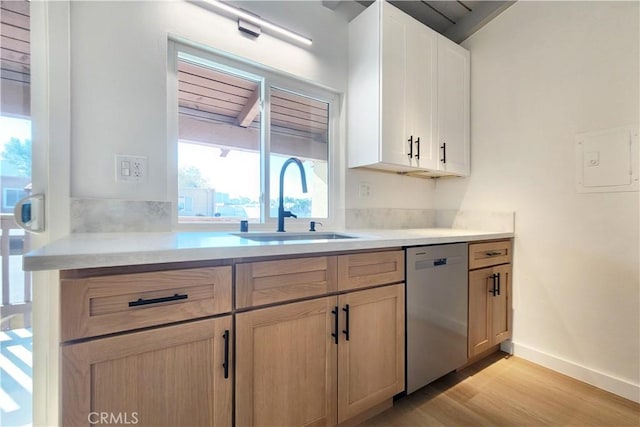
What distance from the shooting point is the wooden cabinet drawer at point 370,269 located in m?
1.27

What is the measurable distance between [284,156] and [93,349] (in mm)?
1446

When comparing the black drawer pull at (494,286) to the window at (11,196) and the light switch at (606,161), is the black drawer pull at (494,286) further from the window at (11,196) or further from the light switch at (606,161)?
the window at (11,196)

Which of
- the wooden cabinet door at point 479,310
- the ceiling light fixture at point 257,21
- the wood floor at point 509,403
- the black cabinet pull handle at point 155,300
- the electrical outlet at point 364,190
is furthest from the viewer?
the electrical outlet at point 364,190

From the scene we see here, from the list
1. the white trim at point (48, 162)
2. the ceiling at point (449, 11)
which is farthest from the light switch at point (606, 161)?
the white trim at point (48, 162)

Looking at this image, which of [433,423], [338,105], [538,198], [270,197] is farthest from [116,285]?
[538,198]

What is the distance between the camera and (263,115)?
1.83 metres

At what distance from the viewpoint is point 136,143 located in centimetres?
139

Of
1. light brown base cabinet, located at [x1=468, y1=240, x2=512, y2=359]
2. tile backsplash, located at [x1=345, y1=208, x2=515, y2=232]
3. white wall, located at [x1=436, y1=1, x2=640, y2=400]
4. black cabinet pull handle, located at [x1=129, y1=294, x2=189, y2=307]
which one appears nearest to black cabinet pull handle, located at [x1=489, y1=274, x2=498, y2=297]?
light brown base cabinet, located at [x1=468, y1=240, x2=512, y2=359]

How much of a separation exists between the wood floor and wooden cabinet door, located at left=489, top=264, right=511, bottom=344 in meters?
0.23

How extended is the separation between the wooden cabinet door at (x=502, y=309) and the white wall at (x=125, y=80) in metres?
2.15

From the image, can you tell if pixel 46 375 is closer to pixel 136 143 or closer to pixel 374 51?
pixel 136 143

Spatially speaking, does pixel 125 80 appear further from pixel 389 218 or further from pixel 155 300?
pixel 389 218

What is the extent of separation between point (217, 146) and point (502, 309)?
2.20m

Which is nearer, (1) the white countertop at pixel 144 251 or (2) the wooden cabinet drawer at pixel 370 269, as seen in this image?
(1) the white countertop at pixel 144 251
